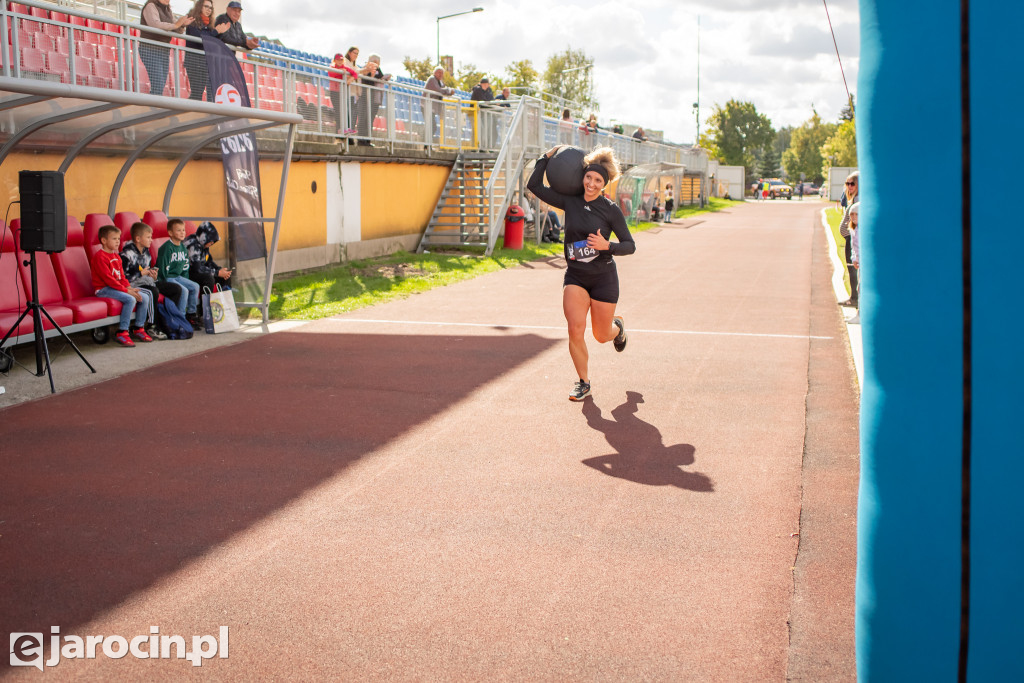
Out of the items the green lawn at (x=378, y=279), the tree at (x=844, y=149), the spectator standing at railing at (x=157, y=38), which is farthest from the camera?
the tree at (x=844, y=149)

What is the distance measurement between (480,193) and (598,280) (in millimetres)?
16645

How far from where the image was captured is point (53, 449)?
6.66m

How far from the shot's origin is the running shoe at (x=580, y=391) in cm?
812

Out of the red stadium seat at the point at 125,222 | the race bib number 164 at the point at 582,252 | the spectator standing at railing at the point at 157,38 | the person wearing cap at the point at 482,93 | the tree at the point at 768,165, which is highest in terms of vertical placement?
the tree at the point at 768,165

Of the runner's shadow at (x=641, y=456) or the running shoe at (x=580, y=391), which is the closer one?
the runner's shadow at (x=641, y=456)

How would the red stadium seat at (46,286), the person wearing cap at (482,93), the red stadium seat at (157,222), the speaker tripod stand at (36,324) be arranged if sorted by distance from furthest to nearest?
the person wearing cap at (482,93), the red stadium seat at (157,222), the red stadium seat at (46,286), the speaker tripod stand at (36,324)

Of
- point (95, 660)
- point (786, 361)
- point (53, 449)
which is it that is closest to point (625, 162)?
point (786, 361)

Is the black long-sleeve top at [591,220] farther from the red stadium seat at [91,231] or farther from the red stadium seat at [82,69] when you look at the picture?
the red stadium seat at [82,69]

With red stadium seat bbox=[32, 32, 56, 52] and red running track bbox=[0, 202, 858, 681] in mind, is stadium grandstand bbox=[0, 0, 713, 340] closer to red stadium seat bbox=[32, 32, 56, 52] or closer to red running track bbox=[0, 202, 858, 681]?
red stadium seat bbox=[32, 32, 56, 52]

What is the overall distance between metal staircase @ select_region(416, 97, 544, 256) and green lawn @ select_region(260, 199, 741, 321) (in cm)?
40

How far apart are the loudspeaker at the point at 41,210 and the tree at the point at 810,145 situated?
126 m

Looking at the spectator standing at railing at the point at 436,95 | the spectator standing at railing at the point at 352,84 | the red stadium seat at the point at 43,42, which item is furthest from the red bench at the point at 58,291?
the spectator standing at railing at the point at 436,95

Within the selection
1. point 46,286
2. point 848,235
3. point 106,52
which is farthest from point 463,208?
point 46,286

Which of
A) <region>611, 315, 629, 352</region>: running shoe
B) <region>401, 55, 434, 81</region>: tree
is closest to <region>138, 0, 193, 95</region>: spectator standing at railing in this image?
<region>611, 315, 629, 352</region>: running shoe
